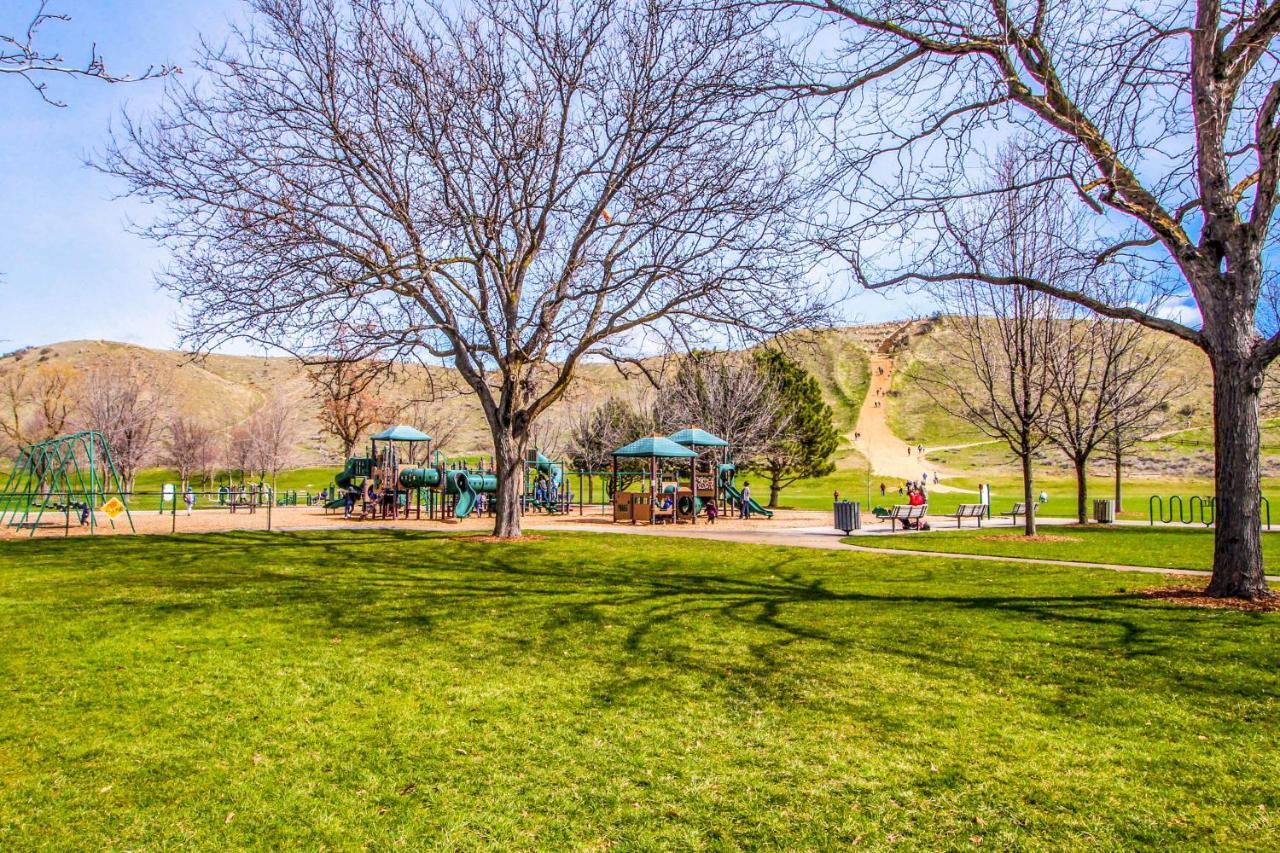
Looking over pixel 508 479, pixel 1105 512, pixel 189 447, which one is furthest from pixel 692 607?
pixel 189 447

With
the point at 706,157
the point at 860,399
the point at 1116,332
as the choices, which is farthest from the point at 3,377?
the point at 860,399

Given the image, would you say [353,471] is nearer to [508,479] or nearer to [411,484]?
[411,484]

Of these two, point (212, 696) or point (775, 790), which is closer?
point (775, 790)

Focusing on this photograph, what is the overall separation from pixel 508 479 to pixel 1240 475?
13793mm

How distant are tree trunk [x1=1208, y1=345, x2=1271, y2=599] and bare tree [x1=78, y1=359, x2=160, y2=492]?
157 feet

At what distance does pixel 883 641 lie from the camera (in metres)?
7.73

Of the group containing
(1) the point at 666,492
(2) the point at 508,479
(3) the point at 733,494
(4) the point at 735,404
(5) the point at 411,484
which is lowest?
(3) the point at 733,494

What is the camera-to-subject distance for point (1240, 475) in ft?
31.0

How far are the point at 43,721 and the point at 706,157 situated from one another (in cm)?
1393

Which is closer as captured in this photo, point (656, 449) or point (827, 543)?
point (827, 543)

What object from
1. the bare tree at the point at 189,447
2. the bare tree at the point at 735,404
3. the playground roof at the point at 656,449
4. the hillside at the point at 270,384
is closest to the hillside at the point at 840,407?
the hillside at the point at 270,384

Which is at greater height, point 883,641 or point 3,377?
point 3,377

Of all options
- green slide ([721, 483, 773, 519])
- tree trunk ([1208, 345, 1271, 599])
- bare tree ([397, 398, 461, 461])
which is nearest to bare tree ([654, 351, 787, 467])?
green slide ([721, 483, 773, 519])

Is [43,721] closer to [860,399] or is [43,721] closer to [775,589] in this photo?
[775,589]
